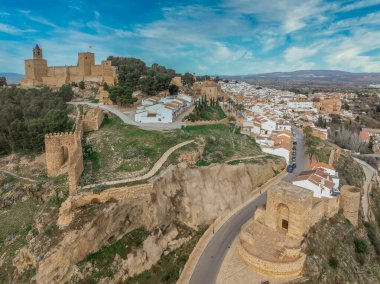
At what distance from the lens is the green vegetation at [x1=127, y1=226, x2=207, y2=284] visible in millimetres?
15703

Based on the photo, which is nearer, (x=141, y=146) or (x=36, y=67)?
(x=141, y=146)

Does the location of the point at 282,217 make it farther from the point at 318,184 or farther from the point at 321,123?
the point at 321,123

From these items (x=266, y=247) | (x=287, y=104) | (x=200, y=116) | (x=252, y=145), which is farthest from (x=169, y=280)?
(x=287, y=104)

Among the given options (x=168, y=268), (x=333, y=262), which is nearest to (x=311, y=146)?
(x=333, y=262)

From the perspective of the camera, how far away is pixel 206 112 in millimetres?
39688

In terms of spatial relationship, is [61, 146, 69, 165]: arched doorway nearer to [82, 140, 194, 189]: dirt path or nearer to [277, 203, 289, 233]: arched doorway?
[82, 140, 194, 189]: dirt path

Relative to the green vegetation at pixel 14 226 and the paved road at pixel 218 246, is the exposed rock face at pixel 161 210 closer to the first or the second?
the paved road at pixel 218 246

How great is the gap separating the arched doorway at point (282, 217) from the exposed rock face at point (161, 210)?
13.6 ft

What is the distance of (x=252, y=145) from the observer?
1286 inches

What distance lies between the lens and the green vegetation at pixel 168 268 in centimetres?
1570

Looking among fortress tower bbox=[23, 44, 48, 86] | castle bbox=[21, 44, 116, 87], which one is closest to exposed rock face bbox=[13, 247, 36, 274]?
castle bbox=[21, 44, 116, 87]

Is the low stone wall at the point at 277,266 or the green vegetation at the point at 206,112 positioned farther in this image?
the green vegetation at the point at 206,112

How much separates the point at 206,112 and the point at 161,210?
22.9 metres

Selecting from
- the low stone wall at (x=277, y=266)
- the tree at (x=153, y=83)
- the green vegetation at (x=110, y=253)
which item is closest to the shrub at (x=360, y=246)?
the low stone wall at (x=277, y=266)
